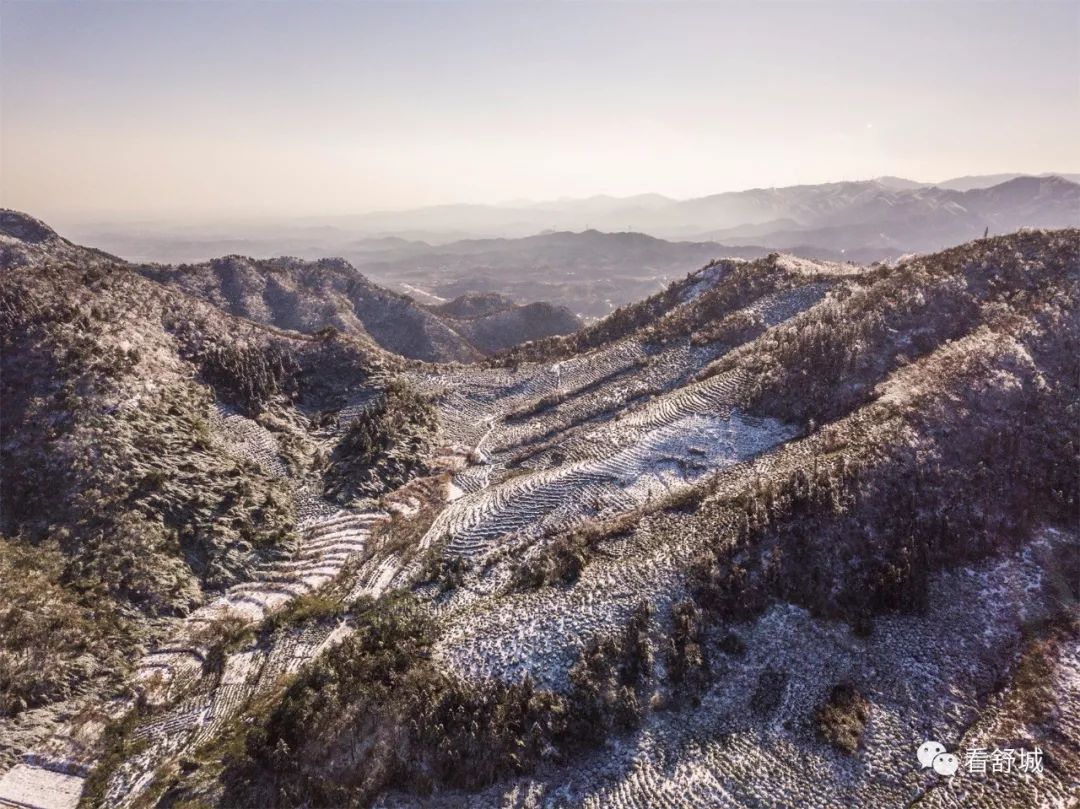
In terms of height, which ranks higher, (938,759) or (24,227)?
(24,227)

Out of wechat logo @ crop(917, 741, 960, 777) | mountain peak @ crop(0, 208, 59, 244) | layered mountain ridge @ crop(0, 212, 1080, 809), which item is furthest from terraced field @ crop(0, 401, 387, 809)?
mountain peak @ crop(0, 208, 59, 244)

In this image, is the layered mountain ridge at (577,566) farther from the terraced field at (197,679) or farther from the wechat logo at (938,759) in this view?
the wechat logo at (938,759)

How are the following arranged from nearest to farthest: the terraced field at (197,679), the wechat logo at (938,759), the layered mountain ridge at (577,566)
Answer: the wechat logo at (938,759), the layered mountain ridge at (577,566), the terraced field at (197,679)

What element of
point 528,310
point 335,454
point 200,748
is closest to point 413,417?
point 335,454

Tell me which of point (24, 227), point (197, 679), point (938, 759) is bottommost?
point (197, 679)

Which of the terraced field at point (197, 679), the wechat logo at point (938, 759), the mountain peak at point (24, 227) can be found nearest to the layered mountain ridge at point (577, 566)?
the terraced field at point (197, 679)

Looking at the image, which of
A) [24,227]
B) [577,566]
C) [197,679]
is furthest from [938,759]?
[24,227]

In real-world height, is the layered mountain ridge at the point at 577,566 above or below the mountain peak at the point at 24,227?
below

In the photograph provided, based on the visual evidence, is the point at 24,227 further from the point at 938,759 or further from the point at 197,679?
the point at 938,759

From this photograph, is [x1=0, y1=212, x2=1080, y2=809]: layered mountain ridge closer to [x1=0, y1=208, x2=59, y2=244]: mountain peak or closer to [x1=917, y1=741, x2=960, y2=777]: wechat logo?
[x1=917, y1=741, x2=960, y2=777]: wechat logo
